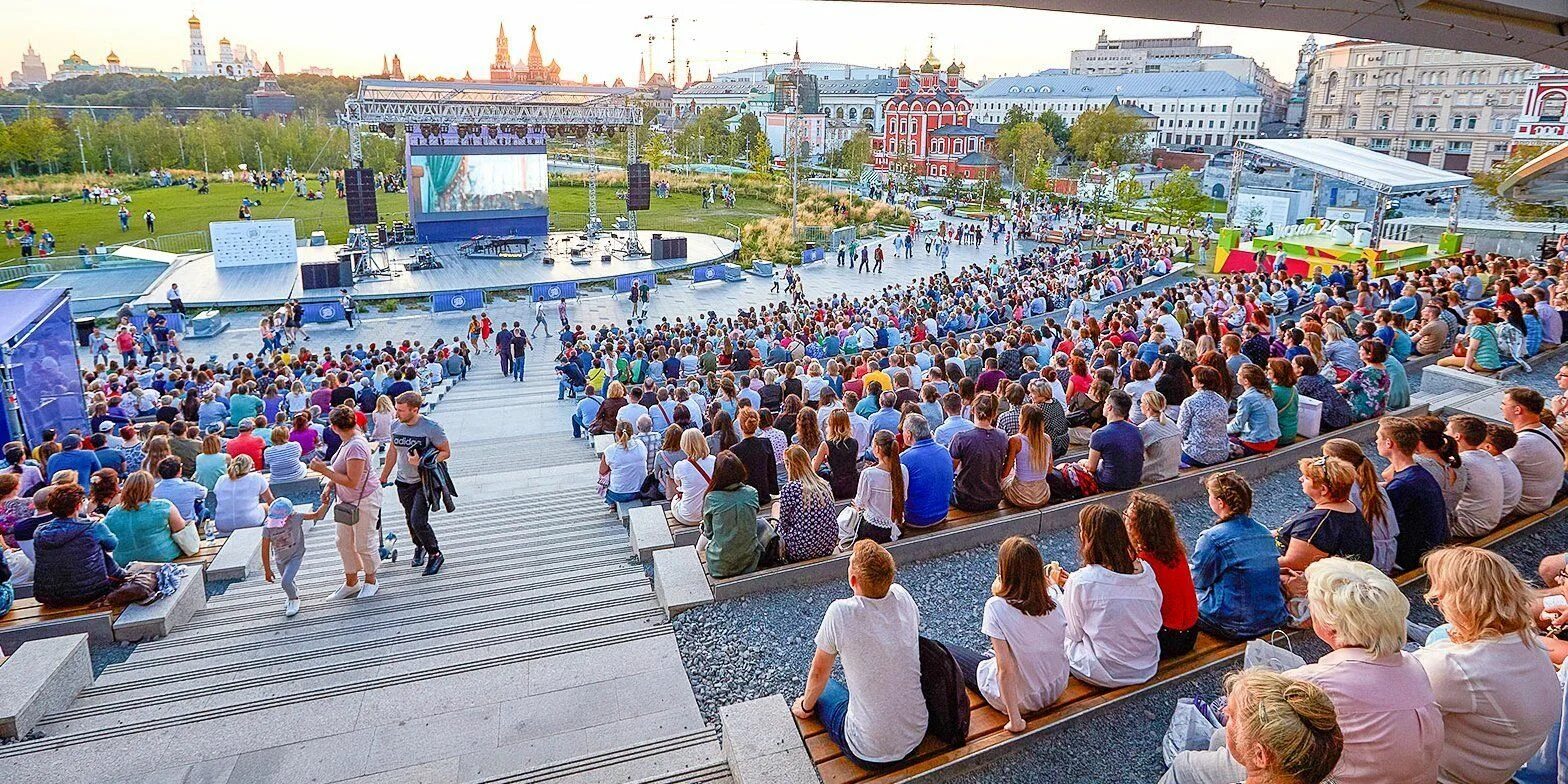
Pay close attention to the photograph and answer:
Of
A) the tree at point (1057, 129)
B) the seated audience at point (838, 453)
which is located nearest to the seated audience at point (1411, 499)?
the seated audience at point (838, 453)

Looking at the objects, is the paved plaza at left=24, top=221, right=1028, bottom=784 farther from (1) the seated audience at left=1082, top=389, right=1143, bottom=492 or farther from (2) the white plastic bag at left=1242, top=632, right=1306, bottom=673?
(1) the seated audience at left=1082, top=389, right=1143, bottom=492

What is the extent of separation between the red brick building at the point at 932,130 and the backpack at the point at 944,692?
225ft

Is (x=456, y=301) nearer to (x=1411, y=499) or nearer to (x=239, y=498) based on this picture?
(x=239, y=498)

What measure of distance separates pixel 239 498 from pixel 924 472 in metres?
5.59

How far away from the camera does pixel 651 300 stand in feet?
85.2

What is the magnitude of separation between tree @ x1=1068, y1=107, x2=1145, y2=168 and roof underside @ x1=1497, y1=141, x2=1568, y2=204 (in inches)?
2178

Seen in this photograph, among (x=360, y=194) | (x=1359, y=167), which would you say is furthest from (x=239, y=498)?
(x=1359, y=167)

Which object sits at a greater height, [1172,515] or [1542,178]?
[1542,178]

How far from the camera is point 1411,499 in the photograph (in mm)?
4539

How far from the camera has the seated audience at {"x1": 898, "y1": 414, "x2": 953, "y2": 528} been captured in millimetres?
5613

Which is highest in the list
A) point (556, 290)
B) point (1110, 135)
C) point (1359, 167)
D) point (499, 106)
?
point (1110, 135)

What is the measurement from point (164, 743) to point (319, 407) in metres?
8.65

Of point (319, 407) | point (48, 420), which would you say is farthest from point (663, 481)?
point (48, 420)

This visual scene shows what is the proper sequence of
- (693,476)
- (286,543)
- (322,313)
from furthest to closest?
(322,313)
(693,476)
(286,543)
